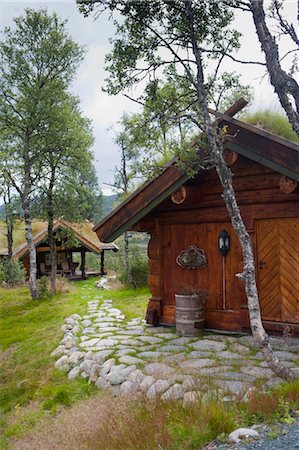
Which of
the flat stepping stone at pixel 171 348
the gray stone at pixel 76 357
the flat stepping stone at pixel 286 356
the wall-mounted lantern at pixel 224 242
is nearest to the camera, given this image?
the flat stepping stone at pixel 286 356

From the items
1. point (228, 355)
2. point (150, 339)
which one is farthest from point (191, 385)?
point (150, 339)

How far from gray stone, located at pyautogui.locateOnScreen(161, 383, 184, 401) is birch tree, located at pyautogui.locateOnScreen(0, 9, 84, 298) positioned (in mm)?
9925

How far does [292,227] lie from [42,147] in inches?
383

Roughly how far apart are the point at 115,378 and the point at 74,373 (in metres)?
1.10

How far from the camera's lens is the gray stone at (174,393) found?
4.79 meters

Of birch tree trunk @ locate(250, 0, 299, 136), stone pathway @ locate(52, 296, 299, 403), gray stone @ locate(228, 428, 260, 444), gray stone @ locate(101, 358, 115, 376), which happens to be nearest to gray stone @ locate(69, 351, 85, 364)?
stone pathway @ locate(52, 296, 299, 403)

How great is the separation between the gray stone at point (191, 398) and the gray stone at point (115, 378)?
49.9 inches

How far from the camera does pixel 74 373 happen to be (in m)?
6.61

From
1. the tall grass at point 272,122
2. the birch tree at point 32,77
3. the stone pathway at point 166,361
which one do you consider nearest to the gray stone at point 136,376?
the stone pathway at point 166,361

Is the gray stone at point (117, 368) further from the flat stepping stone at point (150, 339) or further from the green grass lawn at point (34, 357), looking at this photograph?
the flat stepping stone at point (150, 339)

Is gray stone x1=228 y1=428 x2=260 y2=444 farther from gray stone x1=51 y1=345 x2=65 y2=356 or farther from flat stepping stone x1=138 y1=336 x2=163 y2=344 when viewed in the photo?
gray stone x1=51 y1=345 x2=65 y2=356

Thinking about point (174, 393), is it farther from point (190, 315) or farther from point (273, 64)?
point (273, 64)

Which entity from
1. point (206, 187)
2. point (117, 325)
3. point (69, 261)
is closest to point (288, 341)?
point (206, 187)

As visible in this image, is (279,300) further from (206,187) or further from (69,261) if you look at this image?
(69,261)
